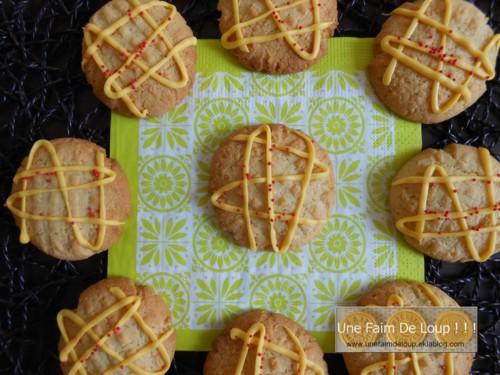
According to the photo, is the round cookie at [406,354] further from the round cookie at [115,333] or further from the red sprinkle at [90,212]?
the red sprinkle at [90,212]

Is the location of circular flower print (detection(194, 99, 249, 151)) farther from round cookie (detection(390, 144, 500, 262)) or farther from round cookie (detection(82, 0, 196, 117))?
round cookie (detection(390, 144, 500, 262))

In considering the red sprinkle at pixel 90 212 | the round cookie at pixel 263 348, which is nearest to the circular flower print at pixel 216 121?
the red sprinkle at pixel 90 212

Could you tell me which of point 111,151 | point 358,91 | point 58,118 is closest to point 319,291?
point 358,91

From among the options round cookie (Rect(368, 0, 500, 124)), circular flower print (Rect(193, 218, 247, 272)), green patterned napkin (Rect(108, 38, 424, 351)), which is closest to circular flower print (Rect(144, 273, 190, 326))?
green patterned napkin (Rect(108, 38, 424, 351))

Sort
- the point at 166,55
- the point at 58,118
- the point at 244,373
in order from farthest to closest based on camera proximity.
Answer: the point at 58,118 < the point at 166,55 < the point at 244,373

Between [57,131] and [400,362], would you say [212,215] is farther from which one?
[400,362]

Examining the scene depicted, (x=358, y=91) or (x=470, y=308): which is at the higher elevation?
(x=358, y=91)

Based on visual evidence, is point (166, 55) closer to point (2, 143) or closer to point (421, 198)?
point (2, 143)

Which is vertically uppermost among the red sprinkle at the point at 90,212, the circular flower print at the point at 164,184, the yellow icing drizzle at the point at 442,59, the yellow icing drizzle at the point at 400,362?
the yellow icing drizzle at the point at 442,59
